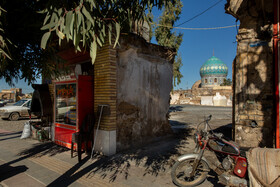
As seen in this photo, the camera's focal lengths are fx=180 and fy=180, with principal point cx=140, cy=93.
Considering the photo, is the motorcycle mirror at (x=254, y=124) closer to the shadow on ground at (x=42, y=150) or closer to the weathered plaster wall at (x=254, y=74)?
the weathered plaster wall at (x=254, y=74)

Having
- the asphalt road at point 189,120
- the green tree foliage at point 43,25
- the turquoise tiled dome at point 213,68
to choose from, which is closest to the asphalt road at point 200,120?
the asphalt road at point 189,120

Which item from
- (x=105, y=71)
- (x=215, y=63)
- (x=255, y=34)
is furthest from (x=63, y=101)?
(x=215, y=63)

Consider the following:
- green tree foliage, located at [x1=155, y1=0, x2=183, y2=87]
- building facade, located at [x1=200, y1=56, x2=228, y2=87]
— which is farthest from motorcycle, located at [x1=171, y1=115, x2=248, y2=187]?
building facade, located at [x1=200, y1=56, x2=228, y2=87]

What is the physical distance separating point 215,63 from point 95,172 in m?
65.1

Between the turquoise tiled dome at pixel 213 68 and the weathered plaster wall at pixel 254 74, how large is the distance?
6019 cm

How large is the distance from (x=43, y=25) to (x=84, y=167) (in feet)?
11.0

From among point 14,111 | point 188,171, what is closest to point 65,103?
point 188,171

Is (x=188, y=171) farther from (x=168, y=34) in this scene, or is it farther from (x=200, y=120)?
(x=168, y=34)

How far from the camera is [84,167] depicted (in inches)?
174

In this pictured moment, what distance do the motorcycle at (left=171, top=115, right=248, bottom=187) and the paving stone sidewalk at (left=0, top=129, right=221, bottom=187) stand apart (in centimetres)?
28

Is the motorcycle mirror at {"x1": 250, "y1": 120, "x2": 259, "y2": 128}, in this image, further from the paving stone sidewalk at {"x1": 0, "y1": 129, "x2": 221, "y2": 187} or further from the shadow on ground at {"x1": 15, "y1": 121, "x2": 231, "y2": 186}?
the shadow on ground at {"x1": 15, "y1": 121, "x2": 231, "y2": 186}

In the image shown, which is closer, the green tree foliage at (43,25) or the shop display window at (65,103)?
the green tree foliage at (43,25)

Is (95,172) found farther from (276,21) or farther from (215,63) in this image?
(215,63)

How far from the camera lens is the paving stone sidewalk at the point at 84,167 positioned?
3.71m
